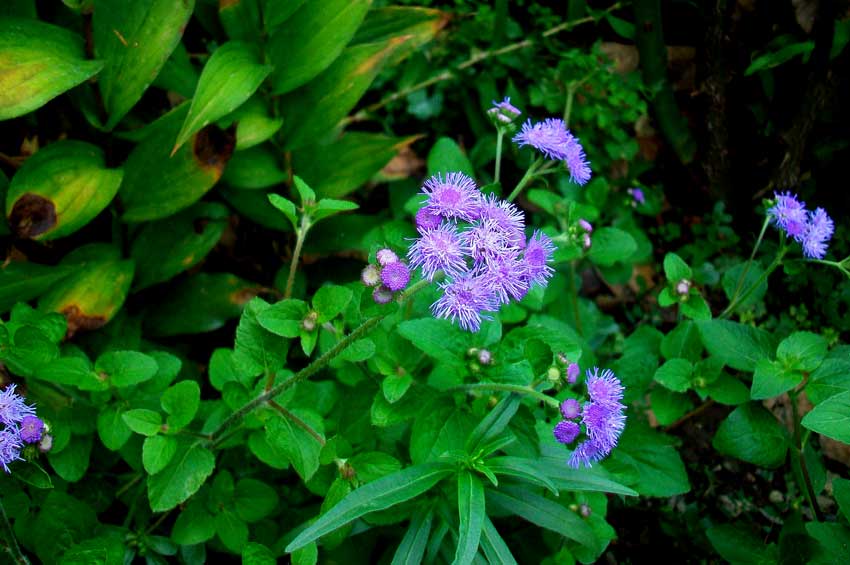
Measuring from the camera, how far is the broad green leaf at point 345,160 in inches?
93.4

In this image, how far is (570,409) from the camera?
4.62 ft

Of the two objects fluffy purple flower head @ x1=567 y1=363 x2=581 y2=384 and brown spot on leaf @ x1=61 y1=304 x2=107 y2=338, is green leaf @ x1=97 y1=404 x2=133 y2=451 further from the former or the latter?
fluffy purple flower head @ x1=567 y1=363 x2=581 y2=384

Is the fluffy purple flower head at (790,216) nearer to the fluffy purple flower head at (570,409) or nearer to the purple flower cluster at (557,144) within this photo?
the purple flower cluster at (557,144)

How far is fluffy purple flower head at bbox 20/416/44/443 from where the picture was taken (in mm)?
1501

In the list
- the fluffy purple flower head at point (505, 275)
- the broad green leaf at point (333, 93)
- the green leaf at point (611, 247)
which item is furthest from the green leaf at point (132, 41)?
the green leaf at point (611, 247)

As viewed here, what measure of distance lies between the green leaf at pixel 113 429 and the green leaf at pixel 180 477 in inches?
4.6

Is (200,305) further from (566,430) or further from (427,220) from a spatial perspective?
(566,430)

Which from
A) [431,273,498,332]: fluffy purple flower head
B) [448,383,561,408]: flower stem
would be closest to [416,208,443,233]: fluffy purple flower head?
[431,273,498,332]: fluffy purple flower head

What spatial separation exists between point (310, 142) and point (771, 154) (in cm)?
168

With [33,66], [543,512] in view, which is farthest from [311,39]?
[543,512]

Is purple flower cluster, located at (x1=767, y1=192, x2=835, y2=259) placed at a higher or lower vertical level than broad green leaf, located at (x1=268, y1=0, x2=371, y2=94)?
lower

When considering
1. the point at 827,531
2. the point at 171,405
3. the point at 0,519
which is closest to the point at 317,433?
the point at 171,405

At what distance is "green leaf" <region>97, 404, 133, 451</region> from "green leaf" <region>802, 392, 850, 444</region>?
1449 millimetres

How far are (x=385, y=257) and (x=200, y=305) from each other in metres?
1.14
